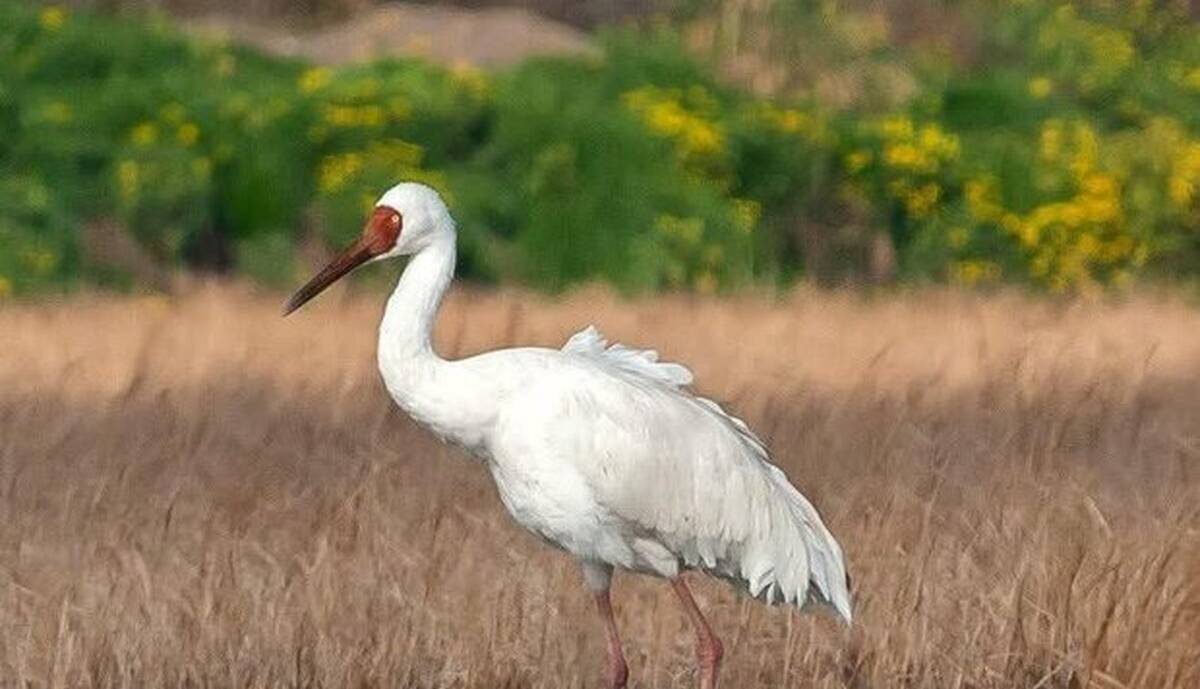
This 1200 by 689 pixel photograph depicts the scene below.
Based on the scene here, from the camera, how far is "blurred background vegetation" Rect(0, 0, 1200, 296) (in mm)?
19016

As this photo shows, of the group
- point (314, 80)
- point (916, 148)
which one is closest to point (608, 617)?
point (916, 148)

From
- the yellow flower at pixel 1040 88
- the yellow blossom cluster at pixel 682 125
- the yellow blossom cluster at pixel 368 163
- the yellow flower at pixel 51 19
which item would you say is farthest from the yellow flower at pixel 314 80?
the yellow flower at pixel 1040 88

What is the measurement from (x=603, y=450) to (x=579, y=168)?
38.5ft

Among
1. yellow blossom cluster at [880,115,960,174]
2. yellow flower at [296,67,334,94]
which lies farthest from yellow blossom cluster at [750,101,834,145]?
yellow flower at [296,67,334,94]

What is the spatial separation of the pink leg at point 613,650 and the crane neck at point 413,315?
2.61 ft

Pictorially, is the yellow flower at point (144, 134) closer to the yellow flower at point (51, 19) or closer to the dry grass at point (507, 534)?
the yellow flower at point (51, 19)

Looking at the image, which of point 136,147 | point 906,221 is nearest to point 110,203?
point 136,147

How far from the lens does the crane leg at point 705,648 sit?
7.82m

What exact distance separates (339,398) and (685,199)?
7.90 m

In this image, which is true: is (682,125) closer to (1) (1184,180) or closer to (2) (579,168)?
(2) (579,168)

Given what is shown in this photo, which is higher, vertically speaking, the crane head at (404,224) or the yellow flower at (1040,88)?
the crane head at (404,224)

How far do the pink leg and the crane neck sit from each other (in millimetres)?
796

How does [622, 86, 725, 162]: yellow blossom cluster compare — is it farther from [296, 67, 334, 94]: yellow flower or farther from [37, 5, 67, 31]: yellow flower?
[37, 5, 67, 31]: yellow flower

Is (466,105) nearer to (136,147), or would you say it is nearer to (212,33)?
(136,147)
